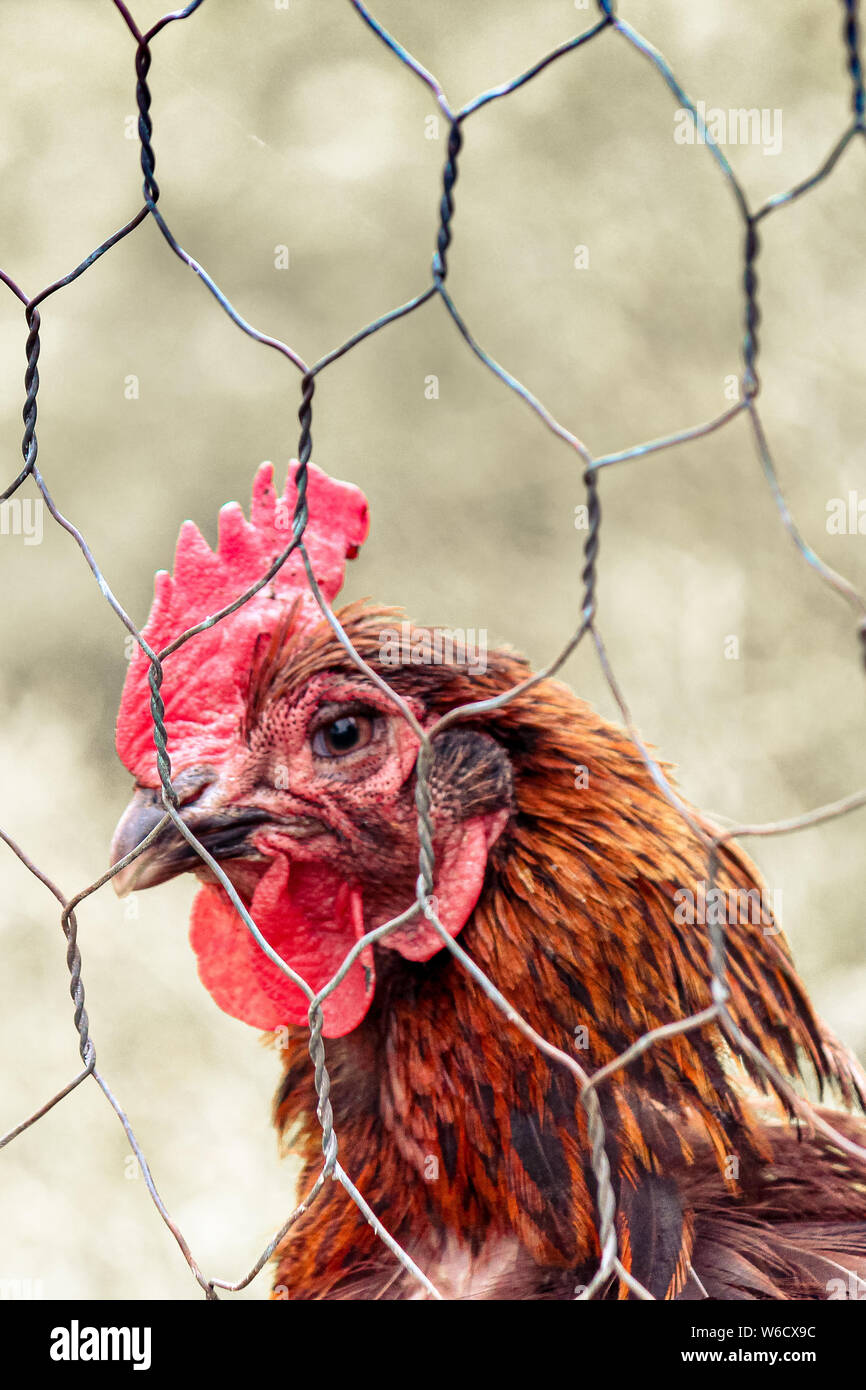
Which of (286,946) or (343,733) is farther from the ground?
(343,733)

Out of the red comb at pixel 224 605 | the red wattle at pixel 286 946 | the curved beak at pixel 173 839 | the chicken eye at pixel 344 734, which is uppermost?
the red comb at pixel 224 605

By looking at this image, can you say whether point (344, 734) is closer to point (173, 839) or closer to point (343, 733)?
point (343, 733)

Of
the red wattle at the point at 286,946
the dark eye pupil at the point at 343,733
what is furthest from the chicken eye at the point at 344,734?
the red wattle at the point at 286,946

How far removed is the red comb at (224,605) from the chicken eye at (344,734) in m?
0.09

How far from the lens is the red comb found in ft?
3.59

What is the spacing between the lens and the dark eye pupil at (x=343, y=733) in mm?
1059

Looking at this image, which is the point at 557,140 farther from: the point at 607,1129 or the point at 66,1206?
the point at 66,1206

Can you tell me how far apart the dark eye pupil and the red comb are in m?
0.09

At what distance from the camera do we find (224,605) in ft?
3.77

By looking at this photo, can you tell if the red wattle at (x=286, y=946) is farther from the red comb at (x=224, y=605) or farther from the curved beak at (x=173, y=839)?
the red comb at (x=224, y=605)

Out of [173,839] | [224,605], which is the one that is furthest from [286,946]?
[224,605]

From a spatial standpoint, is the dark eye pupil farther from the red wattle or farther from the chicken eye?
the red wattle

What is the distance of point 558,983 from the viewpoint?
3.32 feet
